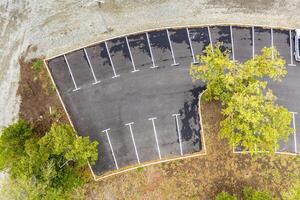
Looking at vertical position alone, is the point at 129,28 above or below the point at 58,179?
above

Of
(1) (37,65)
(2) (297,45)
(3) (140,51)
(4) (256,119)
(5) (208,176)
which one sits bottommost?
(5) (208,176)

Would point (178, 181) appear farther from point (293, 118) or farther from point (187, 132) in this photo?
point (293, 118)

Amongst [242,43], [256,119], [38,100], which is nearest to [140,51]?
[242,43]

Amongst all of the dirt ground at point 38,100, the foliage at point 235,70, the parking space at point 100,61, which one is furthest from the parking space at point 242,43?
the dirt ground at point 38,100

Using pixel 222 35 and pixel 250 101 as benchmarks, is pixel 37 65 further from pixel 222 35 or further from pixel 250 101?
pixel 250 101

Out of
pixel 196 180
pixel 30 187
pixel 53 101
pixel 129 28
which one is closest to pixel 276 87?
pixel 196 180
